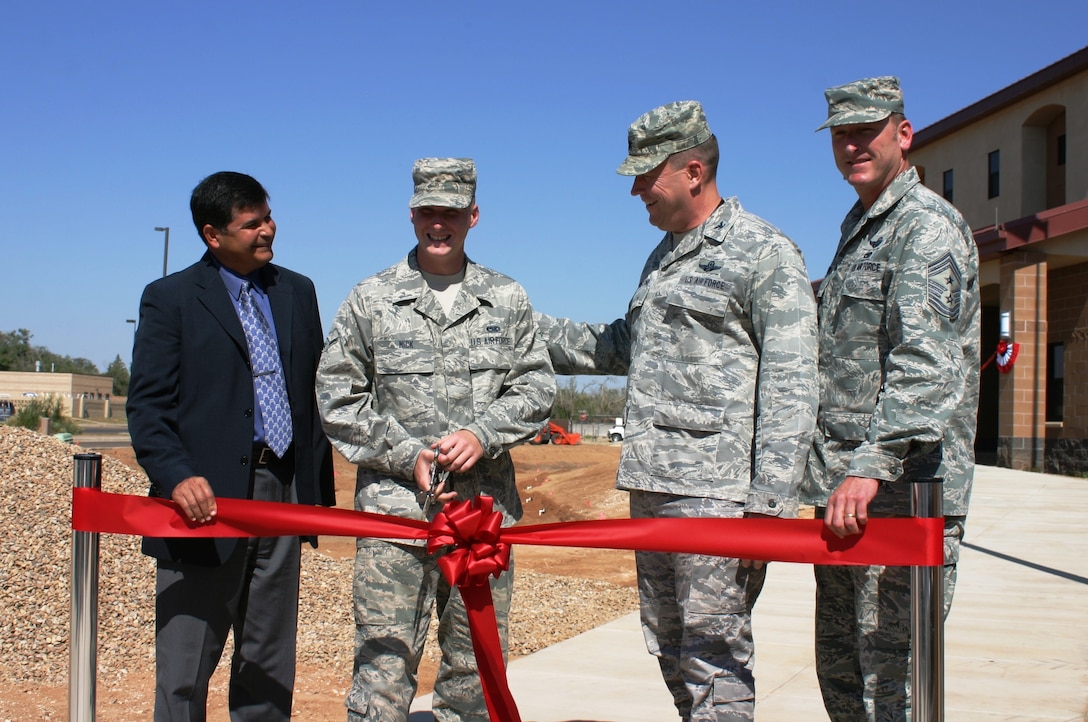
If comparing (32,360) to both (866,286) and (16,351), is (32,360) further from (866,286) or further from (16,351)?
(866,286)

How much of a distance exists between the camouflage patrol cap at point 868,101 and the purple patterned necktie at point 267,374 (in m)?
2.19

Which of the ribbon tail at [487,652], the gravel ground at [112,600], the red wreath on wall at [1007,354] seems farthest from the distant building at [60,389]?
the ribbon tail at [487,652]

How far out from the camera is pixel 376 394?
148 inches

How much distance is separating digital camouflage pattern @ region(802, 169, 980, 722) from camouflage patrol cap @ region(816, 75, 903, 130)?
24 cm

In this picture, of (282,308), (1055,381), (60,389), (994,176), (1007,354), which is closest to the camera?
(282,308)

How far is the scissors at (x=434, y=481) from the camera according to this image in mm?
3406

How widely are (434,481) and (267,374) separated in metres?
0.84

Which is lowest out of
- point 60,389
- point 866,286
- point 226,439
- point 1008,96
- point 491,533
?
point 60,389

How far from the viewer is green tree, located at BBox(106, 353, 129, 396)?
299 feet

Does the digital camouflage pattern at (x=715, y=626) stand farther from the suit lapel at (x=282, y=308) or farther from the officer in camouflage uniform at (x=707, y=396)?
the suit lapel at (x=282, y=308)

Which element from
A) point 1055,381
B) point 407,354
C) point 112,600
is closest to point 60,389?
point 1055,381

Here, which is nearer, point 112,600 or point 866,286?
point 866,286

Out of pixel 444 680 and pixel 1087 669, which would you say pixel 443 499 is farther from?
pixel 1087 669

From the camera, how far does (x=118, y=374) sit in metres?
99.2
